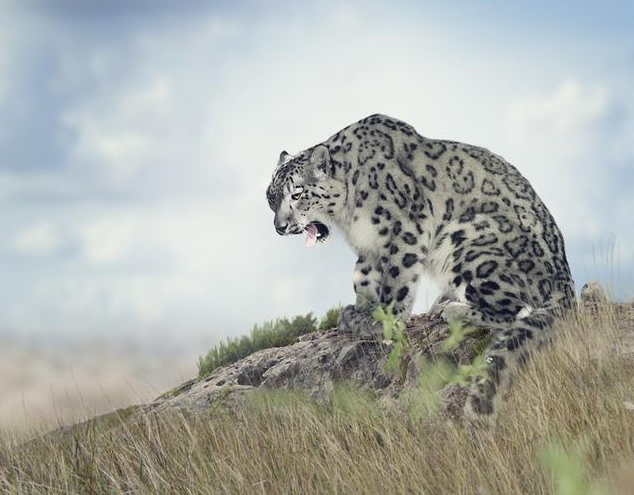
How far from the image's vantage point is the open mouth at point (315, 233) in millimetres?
10336

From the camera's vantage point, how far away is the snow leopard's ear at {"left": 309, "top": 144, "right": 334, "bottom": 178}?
33.5 ft

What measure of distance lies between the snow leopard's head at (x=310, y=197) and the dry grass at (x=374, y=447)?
221 centimetres

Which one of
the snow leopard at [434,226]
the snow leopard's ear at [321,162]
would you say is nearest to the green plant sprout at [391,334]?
the snow leopard at [434,226]

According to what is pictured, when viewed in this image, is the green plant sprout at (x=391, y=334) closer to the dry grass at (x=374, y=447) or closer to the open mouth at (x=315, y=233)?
the dry grass at (x=374, y=447)

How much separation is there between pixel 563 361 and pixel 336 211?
345 centimetres

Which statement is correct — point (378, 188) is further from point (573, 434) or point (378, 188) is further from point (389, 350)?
point (573, 434)

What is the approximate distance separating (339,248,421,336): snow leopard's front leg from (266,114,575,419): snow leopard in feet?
0.04

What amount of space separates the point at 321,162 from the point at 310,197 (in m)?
0.43

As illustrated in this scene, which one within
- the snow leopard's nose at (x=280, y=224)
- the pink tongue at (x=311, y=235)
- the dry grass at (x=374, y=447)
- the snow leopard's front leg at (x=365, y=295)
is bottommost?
the dry grass at (x=374, y=447)

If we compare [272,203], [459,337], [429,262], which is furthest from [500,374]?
[272,203]

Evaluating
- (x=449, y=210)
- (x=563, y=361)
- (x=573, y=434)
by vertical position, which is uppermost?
(x=449, y=210)

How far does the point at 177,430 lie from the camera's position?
320 inches

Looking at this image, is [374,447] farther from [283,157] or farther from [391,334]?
Result: [283,157]

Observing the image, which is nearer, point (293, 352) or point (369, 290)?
point (369, 290)
